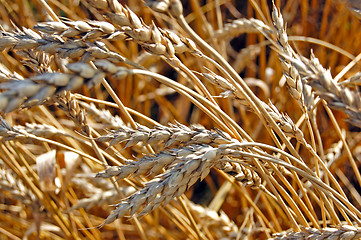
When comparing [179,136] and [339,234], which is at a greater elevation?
[179,136]

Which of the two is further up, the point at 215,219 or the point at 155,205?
the point at 155,205

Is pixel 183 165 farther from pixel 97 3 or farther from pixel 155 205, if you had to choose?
pixel 97 3

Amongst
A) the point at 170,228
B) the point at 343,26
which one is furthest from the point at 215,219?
the point at 343,26

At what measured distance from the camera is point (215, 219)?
3.87 ft

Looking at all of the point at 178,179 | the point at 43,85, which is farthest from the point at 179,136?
the point at 43,85

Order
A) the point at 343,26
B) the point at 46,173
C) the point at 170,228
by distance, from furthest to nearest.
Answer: the point at 343,26, the point at 170,228, the point at 46,173

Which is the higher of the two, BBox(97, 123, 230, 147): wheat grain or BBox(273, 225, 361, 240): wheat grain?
BBox(97, 123, 230, 147): wheat grain

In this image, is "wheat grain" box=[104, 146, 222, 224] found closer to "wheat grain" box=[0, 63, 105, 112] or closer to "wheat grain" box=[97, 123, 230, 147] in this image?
"wheat grain" box=[97, 123, 230, 147]

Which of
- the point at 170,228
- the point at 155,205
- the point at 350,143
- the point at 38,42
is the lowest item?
the point at 170,228

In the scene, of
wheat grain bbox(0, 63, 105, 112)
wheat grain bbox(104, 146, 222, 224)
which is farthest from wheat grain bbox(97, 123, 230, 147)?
wheat grain bbox(0, 63, 105, 112)

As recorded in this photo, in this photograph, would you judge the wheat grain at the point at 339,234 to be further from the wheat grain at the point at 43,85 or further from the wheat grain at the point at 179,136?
the wheat grain at the point at 43,85

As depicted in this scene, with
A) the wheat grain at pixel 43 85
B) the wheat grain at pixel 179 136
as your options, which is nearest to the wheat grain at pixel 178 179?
the wheat grain at pixel 179 136

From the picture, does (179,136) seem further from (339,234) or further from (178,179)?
(339,234)

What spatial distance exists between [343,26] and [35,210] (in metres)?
1.50
